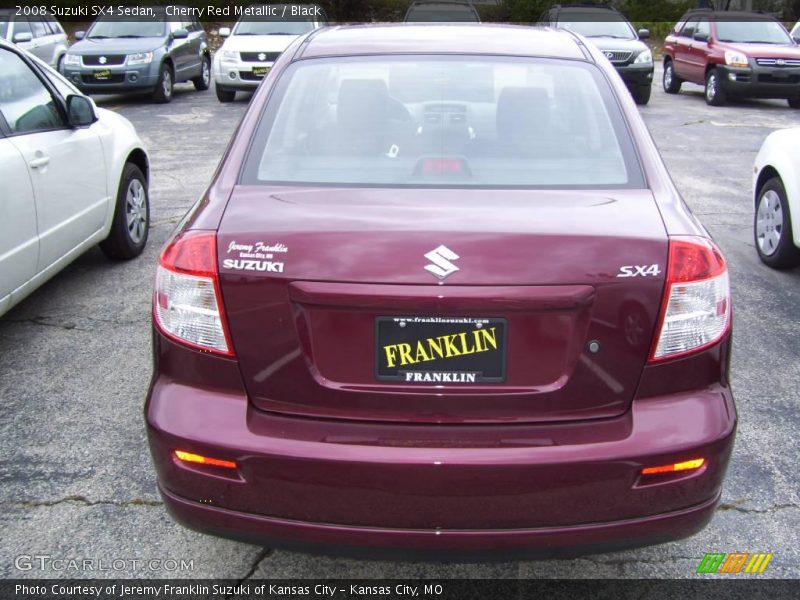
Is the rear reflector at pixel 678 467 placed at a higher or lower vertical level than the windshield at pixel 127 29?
lower

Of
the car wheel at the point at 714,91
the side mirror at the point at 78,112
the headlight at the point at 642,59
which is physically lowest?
the car wheel at the point at 714,91

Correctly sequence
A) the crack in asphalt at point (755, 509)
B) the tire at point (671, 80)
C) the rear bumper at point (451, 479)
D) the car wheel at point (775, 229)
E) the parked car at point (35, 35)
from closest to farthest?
the rear bumper at point (451, 479) → the crack in asphalt at point (755, 509) → the car wheel at point (775, 229) → the parked car at point (35, 35) → the tire at point (671, 80)

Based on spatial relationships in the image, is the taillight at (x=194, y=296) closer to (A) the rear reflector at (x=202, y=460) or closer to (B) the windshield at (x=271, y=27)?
(A) the rear reflector at (x=202, y=460)

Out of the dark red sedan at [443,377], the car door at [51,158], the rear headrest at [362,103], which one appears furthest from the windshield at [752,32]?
the dark red sedan at [443,377]

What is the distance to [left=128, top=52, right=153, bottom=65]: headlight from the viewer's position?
14.5m

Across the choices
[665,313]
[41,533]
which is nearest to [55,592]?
[41,533]

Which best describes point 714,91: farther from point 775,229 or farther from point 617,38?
point 775,229

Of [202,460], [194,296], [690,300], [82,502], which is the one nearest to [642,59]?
[690,300]

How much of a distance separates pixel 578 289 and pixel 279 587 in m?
1.37

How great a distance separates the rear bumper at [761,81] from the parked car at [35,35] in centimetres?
1222

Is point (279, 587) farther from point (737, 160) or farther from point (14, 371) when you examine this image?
point (737, 160)

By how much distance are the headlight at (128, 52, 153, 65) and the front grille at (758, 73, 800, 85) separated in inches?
423

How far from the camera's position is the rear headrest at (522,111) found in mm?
2873

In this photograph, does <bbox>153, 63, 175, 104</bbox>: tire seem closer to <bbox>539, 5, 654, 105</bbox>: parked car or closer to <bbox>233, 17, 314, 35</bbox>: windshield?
<bbox>233, 17, 314, 35</bbox>: windshield
